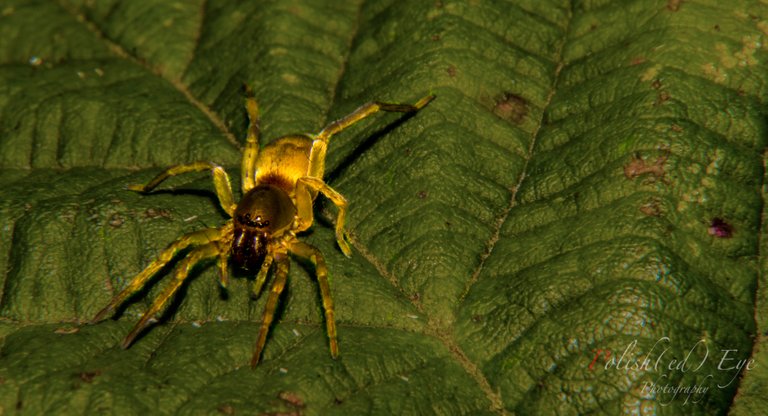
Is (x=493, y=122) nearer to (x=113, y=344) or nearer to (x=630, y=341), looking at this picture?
(x=630, y=341)

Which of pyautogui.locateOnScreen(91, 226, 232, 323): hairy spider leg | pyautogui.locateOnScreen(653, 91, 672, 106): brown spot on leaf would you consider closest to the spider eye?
pyautogui.locateOnScreen(91, 226, 232, 323): hairy spider leg

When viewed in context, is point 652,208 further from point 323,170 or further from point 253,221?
point 253,221

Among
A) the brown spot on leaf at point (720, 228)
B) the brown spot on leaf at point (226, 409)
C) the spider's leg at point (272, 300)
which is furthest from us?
the brown spot on leaf at point (720, 228)

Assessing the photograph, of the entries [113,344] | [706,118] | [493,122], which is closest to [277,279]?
[113,344]

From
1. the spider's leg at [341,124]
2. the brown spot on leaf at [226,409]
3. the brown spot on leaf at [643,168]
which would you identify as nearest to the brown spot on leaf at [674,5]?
the brown spot on leaf at [643,168]

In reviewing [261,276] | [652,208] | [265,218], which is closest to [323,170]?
[265,218]

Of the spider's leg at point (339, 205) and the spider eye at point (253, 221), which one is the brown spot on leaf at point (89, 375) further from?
the spider's leg at point (339, 205)
